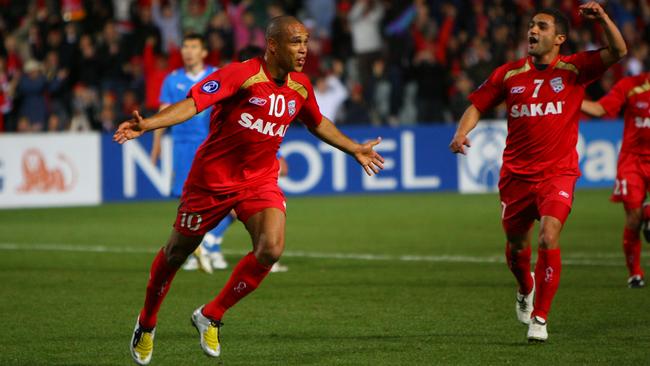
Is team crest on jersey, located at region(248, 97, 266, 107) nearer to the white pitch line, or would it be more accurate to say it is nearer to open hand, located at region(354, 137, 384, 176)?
open hand, located at region(354, 137, 384, 176)

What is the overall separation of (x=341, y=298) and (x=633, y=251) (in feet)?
9.17

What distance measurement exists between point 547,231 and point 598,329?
0.95m

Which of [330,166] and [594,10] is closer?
[594,10]

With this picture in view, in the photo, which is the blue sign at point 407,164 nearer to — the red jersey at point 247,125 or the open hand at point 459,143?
the open hand at point 459,143

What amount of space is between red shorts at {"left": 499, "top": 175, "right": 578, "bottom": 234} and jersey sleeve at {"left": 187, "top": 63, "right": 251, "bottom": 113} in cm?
241

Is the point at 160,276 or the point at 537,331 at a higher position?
the point at 160,276

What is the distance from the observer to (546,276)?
8148 millimetres

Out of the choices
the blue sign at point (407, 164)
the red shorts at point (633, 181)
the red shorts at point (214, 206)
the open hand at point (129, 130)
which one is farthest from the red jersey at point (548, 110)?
the blue sign at point (407, 164)

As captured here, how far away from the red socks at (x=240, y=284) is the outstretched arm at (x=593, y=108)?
4.08 meters

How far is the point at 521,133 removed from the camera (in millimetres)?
8711

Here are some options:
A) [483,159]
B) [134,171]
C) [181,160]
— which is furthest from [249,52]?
[483,159]

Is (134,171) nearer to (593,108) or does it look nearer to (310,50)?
(310,50)

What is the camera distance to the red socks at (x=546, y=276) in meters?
8.09

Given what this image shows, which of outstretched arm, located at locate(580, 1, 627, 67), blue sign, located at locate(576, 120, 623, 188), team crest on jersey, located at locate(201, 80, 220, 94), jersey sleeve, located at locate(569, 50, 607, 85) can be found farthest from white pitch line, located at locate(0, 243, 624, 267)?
blue sign, located at locate(576, 120, 623, 188)
